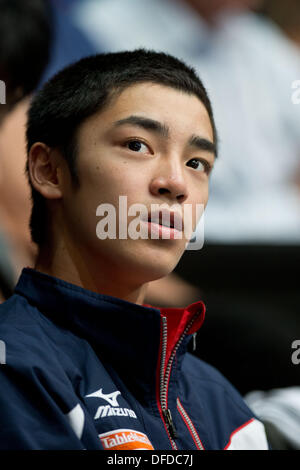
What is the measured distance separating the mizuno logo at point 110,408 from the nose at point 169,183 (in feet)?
0.84

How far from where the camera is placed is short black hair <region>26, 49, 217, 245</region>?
761 mm

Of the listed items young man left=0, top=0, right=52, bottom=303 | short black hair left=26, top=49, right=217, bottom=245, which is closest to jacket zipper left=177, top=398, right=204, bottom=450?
short black hair left=26, top=49, right=217, bottom=245

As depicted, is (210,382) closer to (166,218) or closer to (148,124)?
(166,218)

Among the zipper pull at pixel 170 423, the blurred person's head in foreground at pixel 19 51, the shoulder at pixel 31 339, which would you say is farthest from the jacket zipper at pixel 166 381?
the blurred person's head in foreground at pixel 19 51

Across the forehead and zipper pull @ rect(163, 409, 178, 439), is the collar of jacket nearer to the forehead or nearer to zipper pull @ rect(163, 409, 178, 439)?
zipper pull @ rect(163, 409, 178, 439)

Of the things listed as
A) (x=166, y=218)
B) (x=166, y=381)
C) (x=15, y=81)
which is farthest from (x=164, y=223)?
(x=15, y=81)

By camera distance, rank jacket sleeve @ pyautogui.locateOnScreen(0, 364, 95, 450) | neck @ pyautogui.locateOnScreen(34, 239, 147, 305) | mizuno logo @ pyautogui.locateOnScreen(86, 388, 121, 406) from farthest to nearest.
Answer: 1. neck @ pyautogui.locateOnScreen(34, 239, 147, 305)
2. mizuno logo @ pyautogui.locateOnScreen(86, 388, 121, 406)
3. jacket sleeve @ pyautogui.locateOnScreen(0, 364, 95, 450)

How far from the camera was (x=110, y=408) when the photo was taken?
0.64 metres

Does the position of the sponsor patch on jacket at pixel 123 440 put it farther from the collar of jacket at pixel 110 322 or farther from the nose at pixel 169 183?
the nose at pixel 169 183

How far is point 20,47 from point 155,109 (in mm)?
628

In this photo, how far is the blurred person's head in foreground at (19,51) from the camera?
117 centimetres
